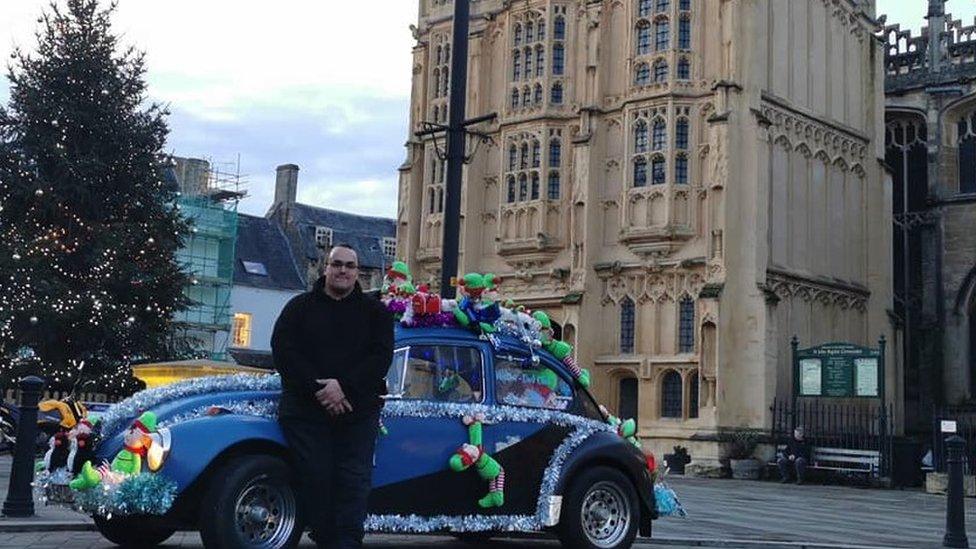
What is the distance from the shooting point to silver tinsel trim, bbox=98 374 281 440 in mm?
7773

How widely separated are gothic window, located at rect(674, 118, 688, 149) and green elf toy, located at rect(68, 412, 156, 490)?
25303 mm

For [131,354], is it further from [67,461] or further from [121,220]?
[67,461]

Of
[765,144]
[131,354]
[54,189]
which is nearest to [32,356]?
[131,354]

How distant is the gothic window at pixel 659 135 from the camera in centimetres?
3122

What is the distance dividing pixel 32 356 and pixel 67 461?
2001 centimetres

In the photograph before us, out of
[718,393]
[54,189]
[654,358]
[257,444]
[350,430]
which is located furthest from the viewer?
[654,358]

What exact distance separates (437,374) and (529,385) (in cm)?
91

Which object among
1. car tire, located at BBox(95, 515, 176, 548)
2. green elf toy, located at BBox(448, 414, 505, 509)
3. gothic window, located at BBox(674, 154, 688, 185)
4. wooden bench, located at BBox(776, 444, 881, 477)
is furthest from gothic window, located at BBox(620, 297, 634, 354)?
car tire, located at BBox(95, 515, 176, 548)

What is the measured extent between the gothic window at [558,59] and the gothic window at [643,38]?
2.69 meters

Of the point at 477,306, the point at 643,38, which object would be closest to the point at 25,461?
the point at 477,306

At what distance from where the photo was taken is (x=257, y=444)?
731 centimetres

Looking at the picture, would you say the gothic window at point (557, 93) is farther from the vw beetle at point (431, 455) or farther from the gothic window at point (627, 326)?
the vw beetle at point (431, 455)

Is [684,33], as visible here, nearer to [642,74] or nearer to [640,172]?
[642,74]

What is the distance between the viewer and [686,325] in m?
30.6
